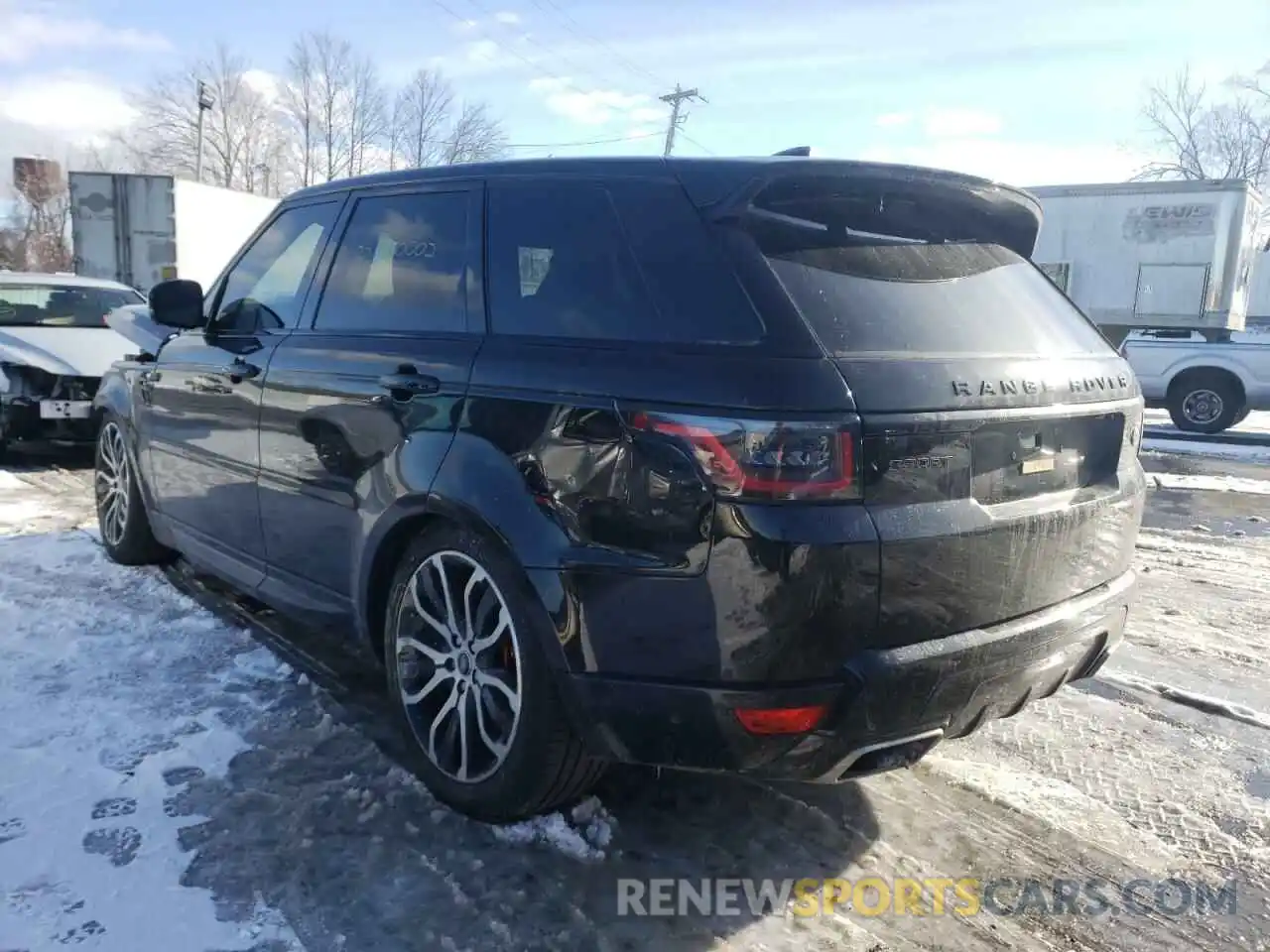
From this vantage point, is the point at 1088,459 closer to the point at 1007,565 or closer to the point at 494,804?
the point at 1007,565

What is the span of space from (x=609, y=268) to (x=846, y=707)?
4.17 ft

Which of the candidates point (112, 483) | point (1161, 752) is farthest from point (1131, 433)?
point (112, 483)

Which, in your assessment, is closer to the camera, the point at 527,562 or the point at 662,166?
the point at 527,562

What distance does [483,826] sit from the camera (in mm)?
2719

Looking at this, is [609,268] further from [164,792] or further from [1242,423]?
[1242,423]

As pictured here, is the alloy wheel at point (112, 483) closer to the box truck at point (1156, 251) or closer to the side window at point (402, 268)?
the side window at point (402, 268)

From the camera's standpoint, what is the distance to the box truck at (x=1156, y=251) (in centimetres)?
1491

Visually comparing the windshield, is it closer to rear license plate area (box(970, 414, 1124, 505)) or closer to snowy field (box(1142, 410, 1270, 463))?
rear license plate area (box(970, 414, 1124, 505))

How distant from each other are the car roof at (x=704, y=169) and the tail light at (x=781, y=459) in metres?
0.69

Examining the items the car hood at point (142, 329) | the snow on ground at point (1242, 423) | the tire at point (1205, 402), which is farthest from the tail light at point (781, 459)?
the snow on ground at point (1242, 423)

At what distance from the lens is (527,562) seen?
2387 millimetres

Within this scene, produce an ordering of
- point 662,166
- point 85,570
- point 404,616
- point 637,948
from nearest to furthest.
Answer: point 637,948, point 662,166, point 404,616, point 85,570

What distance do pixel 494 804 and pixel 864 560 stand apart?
1.26 m

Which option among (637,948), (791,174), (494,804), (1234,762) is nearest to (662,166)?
(791,174)
